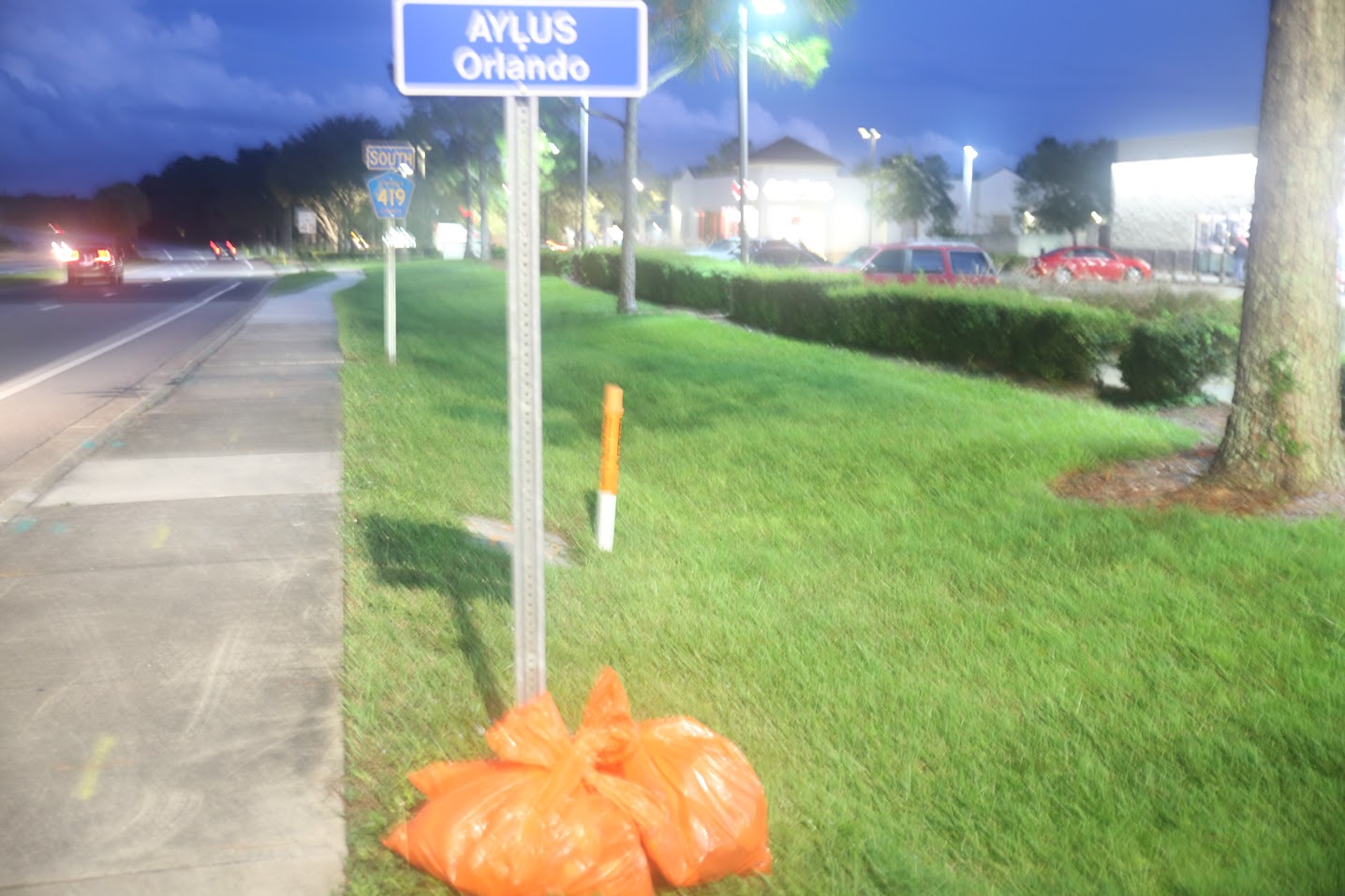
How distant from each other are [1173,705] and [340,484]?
5.74 metres

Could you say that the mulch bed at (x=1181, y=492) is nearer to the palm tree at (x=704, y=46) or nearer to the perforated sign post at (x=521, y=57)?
the perforated sign post at (x=521, y=57)

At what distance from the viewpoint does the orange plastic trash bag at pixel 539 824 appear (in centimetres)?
361

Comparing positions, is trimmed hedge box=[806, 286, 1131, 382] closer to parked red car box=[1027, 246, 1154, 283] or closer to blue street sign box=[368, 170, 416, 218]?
blue street sign box=[368, 170, 416, 218]

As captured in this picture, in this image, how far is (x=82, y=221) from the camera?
136625 millimetres

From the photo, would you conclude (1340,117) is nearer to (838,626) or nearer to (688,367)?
(838,626)

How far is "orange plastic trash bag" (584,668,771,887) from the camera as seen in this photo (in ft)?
12.2

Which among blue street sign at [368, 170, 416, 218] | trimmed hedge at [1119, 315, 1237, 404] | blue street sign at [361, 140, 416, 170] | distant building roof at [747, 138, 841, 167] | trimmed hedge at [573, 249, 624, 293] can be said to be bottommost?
trimmed hedge at [1119, 315, 1237, 404]

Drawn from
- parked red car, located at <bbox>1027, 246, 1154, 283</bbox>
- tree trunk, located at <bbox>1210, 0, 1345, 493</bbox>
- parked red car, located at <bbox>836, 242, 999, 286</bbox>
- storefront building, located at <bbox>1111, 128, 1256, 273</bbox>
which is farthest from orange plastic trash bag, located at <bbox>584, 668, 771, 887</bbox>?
storefront building, located at <bbox>1111, 128, 1256, 273</bbox>

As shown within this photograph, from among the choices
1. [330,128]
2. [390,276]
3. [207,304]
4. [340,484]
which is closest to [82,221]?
[330,128]

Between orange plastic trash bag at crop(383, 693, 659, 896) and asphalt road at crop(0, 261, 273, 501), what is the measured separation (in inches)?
265

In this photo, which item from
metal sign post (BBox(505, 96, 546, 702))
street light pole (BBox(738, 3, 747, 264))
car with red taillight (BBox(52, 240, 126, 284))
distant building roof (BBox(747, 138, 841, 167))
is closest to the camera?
metal sign post (BBox(505, 96, 546, 702))

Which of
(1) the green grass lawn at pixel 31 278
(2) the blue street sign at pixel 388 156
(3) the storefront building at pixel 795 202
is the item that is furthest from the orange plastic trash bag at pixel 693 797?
(3) the storefront building at pixel 795 202

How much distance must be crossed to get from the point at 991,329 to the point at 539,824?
12978 mm

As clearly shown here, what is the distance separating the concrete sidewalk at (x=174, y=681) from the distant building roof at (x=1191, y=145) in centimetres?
4172
